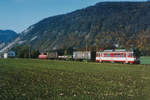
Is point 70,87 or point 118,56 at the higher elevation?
point 118,56

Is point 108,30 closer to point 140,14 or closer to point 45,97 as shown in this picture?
point 140,14

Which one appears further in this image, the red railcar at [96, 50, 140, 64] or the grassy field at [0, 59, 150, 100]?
the red railcar at [96, 50, 140, 64]

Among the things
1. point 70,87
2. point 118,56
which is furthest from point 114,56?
point 70,87

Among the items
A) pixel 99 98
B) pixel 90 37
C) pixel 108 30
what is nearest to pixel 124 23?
pixel 108 30

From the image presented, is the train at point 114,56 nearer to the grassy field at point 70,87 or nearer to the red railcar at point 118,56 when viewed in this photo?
the red railcar at point 118,56

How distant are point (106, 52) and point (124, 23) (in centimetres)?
13642

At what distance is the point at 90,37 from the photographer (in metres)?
175

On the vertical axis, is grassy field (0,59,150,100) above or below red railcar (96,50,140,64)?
below

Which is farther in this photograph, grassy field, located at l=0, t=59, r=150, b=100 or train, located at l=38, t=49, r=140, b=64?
train, located at l=38, t=49, r=140, b=64

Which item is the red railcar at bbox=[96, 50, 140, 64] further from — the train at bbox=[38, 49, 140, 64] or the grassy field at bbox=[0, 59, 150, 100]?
the grassy field at bbox=[0, 59, 150, 100]

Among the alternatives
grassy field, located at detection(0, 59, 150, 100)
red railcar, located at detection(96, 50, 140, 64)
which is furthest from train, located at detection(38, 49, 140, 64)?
grassy field, located at detection(0, 59, 150, 100)

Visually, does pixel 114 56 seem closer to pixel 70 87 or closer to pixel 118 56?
pixel 118 56

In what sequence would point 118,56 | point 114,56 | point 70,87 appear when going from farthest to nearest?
point 114,56, point 118,56, point 70,87

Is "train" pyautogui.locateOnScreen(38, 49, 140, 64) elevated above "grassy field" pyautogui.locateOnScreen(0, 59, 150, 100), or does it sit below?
above
